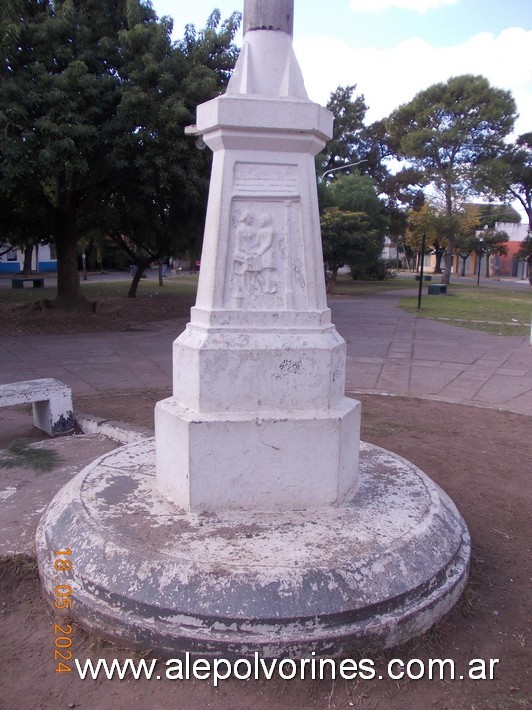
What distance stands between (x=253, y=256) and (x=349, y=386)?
14.8ft

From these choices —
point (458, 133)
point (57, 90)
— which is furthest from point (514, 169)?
point (57, 90)

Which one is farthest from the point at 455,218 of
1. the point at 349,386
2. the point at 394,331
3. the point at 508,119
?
the point at 349,386

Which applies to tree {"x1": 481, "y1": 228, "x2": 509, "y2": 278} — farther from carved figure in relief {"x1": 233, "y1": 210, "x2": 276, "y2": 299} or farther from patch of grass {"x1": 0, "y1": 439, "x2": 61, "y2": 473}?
patch of grass {"x1": 0, "y1": 439, "x2": 61, "y2": 473}

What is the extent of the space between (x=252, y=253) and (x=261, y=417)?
0.81 meters

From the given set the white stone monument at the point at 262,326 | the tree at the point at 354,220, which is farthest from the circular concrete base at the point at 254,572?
the tree at the point at 354,220

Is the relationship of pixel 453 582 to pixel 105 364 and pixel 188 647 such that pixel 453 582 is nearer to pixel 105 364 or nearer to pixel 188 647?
pixel 188 647

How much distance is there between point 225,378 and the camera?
280 centimetres

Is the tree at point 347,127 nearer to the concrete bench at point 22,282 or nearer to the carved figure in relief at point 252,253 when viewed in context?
the concrete bench at point 22,282

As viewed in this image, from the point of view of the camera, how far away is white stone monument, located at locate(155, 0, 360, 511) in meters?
2.76

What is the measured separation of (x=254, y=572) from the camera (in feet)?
7.47

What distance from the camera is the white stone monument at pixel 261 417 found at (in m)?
2.53

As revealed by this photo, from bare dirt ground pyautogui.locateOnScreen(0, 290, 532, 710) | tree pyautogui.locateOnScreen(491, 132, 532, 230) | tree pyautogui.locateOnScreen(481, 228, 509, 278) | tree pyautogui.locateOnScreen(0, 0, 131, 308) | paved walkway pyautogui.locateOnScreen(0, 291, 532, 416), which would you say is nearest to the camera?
bare dirt ground pyautogui.locateOnScreen(0, 290, 532, 710)

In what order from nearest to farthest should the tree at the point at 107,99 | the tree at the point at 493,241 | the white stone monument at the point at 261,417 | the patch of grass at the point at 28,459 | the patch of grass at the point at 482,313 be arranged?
the white stone monument at the point at 261,417 < the patch of grass at the point at 28,459 < the tree at the point at 107,99 < the patch of grass at the point at 482,313 < the tree at the point at 493,241

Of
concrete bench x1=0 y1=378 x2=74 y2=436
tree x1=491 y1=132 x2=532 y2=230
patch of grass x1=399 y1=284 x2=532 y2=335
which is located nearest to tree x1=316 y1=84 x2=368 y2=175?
tree x1=491 y1=132 x2=532 y2=230
